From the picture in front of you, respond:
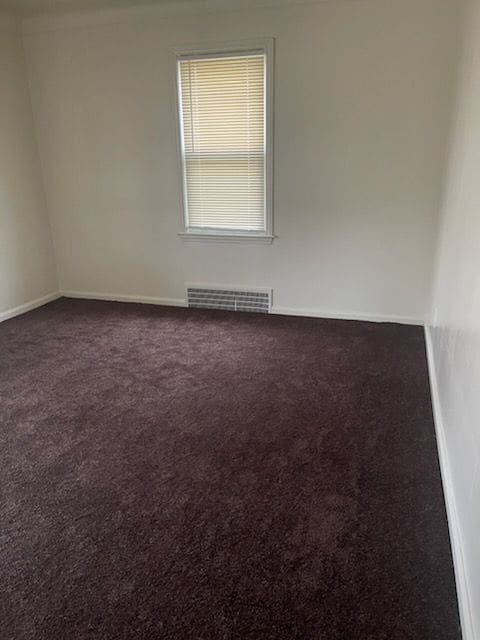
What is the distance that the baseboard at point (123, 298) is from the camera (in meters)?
4.38

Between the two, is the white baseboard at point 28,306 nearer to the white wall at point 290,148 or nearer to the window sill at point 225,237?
the white wall at point 290,148

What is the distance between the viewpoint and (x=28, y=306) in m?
4.35

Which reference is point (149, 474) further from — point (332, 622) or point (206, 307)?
point (206, 307)

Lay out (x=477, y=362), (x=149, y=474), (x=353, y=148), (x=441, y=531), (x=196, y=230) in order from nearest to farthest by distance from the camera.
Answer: (x=477, y=362), (x=441, y=531), (x=149, y=474), (x=353, y=148), (x=196, y=230)

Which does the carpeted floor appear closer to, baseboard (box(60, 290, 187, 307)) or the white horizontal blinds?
baseboard (box(60, 290, 187, 307))

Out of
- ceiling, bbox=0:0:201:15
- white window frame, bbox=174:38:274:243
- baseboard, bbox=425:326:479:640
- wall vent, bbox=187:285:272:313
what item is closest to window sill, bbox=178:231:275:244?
white window frame, bbox=174:38:274:243

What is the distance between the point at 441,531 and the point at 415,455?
46cm

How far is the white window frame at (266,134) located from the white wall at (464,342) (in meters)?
1.40

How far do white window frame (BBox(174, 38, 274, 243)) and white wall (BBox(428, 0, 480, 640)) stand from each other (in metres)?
1.40

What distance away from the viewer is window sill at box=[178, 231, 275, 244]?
3.91 metres

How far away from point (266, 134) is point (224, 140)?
0.37m

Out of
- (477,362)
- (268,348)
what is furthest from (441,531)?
(268,348)

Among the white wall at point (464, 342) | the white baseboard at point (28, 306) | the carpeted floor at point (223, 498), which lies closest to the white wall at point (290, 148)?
the white baseboard at point (28, 306)

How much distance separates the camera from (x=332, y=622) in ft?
4.33
